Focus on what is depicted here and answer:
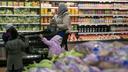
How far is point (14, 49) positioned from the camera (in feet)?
21.8

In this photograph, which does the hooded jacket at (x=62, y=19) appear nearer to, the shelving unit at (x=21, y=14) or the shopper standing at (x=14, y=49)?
the shopper standing at (x=14, y=49)

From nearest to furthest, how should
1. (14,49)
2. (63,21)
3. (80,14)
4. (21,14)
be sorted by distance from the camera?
(14,49), (63,21), (21,14), (80,14)

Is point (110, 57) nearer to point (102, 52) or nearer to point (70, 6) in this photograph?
point (102, 52)

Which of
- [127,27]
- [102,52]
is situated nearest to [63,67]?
[102,52]

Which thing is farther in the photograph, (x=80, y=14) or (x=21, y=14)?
(x=80, y=14)

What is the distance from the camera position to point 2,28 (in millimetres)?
10781

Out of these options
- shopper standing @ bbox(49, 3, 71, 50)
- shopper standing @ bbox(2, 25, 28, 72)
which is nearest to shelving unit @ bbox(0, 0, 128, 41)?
shopper standing @ bbox(49, 3, 71, 50)

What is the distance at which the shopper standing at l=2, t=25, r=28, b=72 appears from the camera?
662cm

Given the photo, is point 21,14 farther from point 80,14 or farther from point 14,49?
point 14,49

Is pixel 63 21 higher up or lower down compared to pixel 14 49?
higher up

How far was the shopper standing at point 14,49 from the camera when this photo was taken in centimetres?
662

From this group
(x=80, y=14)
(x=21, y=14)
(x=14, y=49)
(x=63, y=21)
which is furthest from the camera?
(x=80, y=14)

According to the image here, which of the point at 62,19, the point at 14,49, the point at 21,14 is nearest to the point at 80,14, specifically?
the point at 21,14

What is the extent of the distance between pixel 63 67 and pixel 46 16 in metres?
9.01
